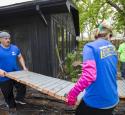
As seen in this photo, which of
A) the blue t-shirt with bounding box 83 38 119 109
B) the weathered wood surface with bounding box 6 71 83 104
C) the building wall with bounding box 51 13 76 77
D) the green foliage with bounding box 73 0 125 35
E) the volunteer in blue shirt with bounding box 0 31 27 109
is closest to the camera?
the blue t-shirt with bounding box 83 38 119 109

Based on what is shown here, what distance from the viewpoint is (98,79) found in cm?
474

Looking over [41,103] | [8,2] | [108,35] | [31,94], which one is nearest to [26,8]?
[8,2]

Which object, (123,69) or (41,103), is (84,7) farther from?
(41,103)

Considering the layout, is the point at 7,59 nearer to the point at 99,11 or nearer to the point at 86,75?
the point at 86,75

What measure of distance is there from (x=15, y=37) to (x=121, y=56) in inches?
156

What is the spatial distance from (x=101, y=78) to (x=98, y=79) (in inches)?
1.6

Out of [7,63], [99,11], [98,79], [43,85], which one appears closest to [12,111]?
[7,63]

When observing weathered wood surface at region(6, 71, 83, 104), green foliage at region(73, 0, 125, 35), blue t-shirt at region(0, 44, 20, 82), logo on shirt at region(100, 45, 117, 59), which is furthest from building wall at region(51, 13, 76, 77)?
green foliage at region(73, 0, 125, 35)

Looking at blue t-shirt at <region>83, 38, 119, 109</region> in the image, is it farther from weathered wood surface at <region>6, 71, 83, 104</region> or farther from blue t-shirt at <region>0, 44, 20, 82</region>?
blue t-shirt at <region>0, 44, 20, 82</region>

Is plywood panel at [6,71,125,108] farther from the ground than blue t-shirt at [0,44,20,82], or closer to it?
closer to it

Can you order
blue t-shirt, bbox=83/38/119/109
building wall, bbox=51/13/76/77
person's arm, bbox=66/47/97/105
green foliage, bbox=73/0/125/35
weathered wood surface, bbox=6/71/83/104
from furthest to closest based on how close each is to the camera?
green foliage, bbox=73/0/125/35
building wall, bbox=51/13/76/77
weathered wood surface, bbox=6/71/83/104
blue t-shirt, bbox=83/38/119/109
person's arm, bbox=66/47/97/105

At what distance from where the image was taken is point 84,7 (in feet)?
178

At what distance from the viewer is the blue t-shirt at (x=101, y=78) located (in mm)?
4707

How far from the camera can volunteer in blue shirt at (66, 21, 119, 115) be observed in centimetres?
459
